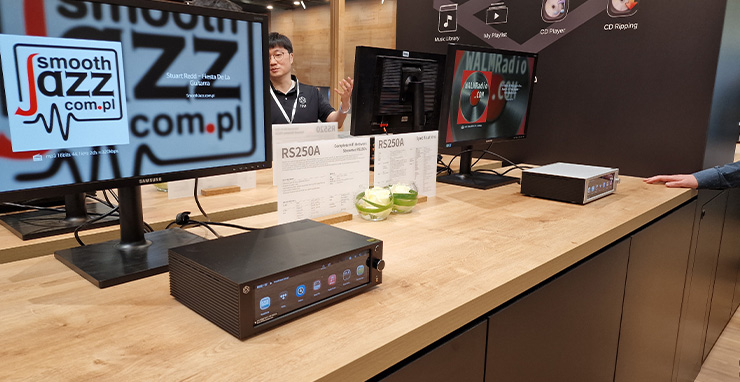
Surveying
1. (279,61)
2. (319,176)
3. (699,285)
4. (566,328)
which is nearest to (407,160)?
(319,176)

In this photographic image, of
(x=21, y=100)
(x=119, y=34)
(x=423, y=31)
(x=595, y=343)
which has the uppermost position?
(x=423, y=31)

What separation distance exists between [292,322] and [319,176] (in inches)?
22.5

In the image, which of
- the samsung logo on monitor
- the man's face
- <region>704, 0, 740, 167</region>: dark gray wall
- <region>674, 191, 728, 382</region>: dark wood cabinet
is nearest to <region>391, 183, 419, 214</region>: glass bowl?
the samsung logo on monitor

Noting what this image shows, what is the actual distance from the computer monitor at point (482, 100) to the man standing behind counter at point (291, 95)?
1.30m

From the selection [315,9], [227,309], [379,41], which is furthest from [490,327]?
[315,9]

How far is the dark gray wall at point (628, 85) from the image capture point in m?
2.20

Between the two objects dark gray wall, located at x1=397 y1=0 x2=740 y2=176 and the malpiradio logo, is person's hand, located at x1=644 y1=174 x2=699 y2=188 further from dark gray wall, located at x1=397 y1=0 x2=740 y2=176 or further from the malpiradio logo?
the malpiradio logo

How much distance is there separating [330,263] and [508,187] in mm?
1276

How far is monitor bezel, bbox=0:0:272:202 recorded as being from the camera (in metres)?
0.86

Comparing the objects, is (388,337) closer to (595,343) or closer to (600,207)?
(595,343)

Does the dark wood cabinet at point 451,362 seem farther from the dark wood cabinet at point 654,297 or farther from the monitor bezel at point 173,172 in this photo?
the dark wood cabinet at point 654,297

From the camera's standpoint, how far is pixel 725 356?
2514mm

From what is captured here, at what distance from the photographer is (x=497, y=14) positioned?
2.74 meters

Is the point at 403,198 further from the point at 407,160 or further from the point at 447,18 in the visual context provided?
the point at 447,18
